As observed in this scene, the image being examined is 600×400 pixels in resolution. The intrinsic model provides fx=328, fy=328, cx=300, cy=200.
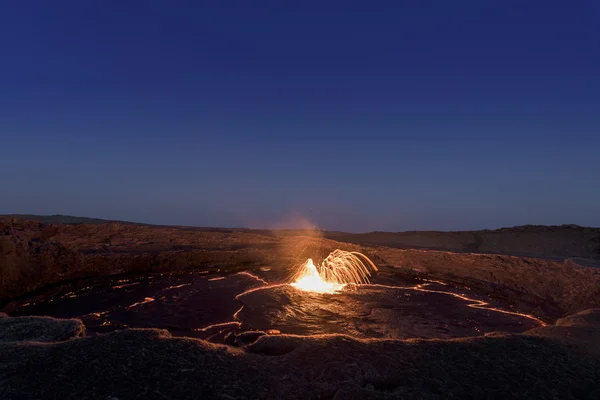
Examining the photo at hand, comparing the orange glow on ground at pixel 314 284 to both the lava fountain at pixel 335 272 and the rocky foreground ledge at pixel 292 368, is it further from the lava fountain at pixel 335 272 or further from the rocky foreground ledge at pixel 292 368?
the rocky foreground ledge at pixel 292 368

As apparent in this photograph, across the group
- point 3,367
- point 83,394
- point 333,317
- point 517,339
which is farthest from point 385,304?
point 3,367

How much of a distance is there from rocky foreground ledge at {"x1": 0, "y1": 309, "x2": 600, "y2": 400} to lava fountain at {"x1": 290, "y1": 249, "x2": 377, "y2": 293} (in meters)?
7.00

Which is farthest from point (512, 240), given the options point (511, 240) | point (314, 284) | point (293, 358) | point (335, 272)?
point (293, 358)

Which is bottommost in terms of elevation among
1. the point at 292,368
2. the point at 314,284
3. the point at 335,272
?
the point at 314,284

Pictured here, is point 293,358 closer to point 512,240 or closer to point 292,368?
point 292,368

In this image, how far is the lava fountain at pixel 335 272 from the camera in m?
13.6

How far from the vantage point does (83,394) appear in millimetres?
4371

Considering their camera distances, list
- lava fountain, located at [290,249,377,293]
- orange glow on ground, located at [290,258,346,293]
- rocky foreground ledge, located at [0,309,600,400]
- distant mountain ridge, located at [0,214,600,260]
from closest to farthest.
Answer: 1. rocky foreground ledge, located at [0,309,600,400]
2. orange glow on ground, located at [290,258,346,293]
3. lava fountain, located at [290,249,377,293]
4. distant mountain ridge, located at [0,214,600,260]

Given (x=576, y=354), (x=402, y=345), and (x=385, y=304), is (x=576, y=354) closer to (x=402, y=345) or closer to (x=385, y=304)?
(x=402, y=345)

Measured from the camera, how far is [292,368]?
5.35m

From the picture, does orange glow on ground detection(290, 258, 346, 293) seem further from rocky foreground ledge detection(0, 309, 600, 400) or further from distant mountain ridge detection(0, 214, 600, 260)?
rocky foreground ledge detection(0, 309, 600, 400)

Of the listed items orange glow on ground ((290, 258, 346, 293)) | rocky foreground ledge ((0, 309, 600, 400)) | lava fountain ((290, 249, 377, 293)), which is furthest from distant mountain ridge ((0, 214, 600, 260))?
rocky foreground ledge ((0, 309, 600, 400))

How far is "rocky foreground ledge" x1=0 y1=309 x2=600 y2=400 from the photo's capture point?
4629mm

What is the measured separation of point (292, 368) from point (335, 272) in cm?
1032
